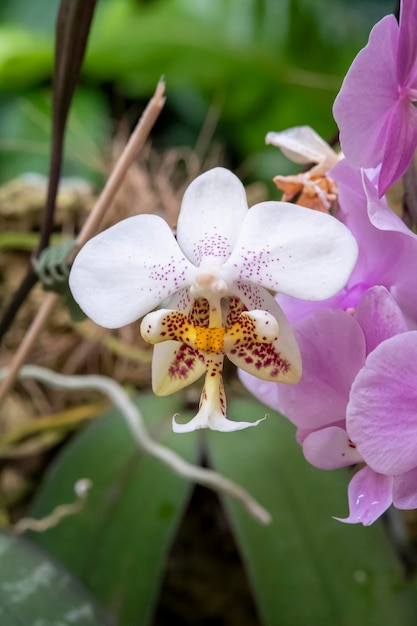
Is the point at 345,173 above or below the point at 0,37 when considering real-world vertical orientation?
above

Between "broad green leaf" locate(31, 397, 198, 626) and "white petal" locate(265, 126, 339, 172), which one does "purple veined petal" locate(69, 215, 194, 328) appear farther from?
"broad green leaf" locate(31, 397, 198, 626)

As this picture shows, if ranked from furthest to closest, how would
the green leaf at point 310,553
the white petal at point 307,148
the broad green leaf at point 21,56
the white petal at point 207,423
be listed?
the broad green leaf at point 21,56 < the green leaf at point 310,553 < the white petal at point 307,148 < the white petal at point 207,423

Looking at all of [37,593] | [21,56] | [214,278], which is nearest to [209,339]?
[214,278]

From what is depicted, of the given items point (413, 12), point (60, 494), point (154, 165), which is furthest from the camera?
point (154, 165)

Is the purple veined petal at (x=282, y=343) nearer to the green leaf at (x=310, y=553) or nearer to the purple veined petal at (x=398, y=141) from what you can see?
the purple veined petal at (x=398, y=141)

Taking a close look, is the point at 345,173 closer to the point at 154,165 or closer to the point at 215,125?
the point at 154,165

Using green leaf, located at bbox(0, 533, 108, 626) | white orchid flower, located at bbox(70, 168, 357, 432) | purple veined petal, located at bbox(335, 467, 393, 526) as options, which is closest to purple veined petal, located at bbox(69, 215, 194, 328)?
white orchid flower, located at bbox(70, 168, 357, 432)

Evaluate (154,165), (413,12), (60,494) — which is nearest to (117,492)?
(60,494)

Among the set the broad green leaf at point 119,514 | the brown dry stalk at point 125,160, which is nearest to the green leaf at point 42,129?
the broad green leaf at point 119,514
